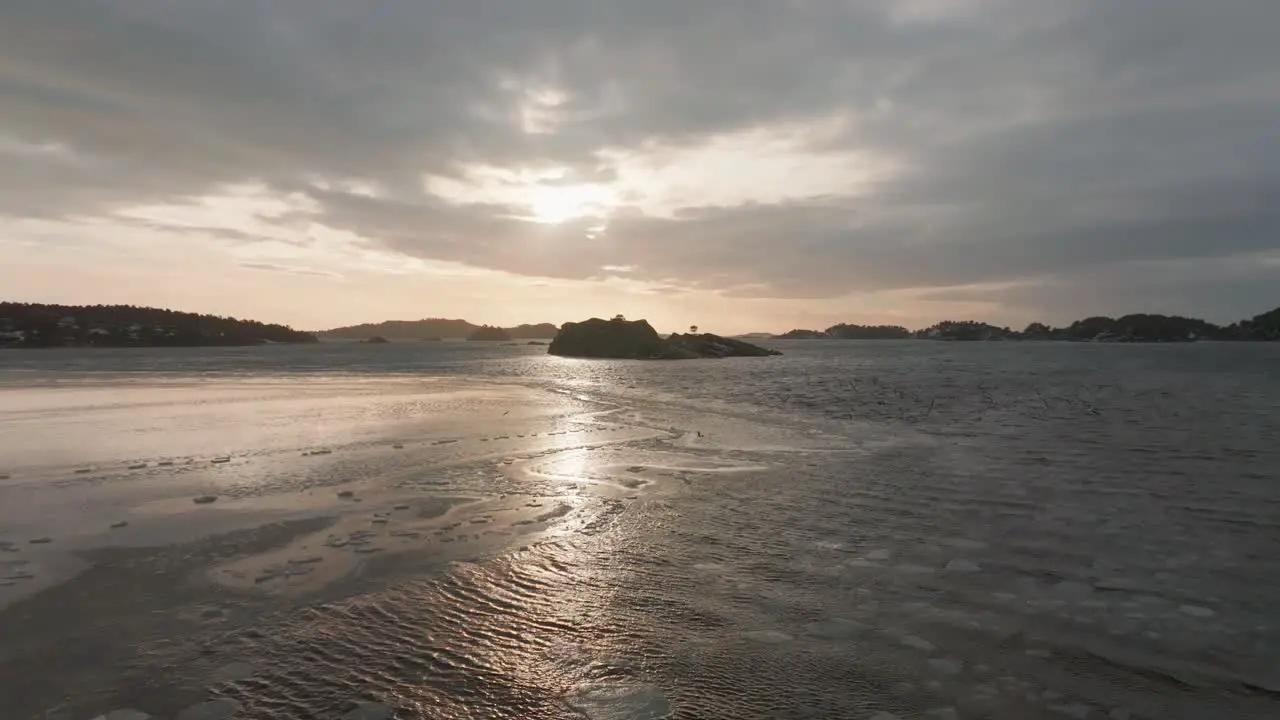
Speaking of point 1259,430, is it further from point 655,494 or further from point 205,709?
point 205,709

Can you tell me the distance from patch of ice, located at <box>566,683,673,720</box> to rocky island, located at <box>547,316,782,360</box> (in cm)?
8819

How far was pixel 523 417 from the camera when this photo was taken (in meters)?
24.9

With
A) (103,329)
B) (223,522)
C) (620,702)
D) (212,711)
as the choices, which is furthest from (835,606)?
(103,329)

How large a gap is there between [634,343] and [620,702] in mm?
99559

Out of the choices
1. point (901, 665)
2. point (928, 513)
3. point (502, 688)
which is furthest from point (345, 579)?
point (928, 513)

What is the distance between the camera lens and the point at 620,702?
489 cm

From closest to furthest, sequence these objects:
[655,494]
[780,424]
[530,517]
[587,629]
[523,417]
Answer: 1. [587,629]
2. [530,517]
3. [655,494]
4. [780,424]
5. [523,417]

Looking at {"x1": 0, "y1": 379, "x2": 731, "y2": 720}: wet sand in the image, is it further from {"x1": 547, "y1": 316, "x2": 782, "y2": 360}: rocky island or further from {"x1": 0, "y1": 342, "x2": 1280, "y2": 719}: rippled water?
{"x1": 547, "y1": 316, "x2": 782, "y2": 360}: rocky island

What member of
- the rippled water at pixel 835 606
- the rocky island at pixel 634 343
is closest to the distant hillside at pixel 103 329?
the rocky island at pixel 634 343

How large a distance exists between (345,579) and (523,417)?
17485 mm

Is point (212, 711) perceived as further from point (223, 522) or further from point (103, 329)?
point (103, 329)

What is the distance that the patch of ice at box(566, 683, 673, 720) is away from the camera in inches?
186

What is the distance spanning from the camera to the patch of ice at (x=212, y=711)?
15.1 feet

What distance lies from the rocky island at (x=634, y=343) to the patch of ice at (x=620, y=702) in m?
88.2
